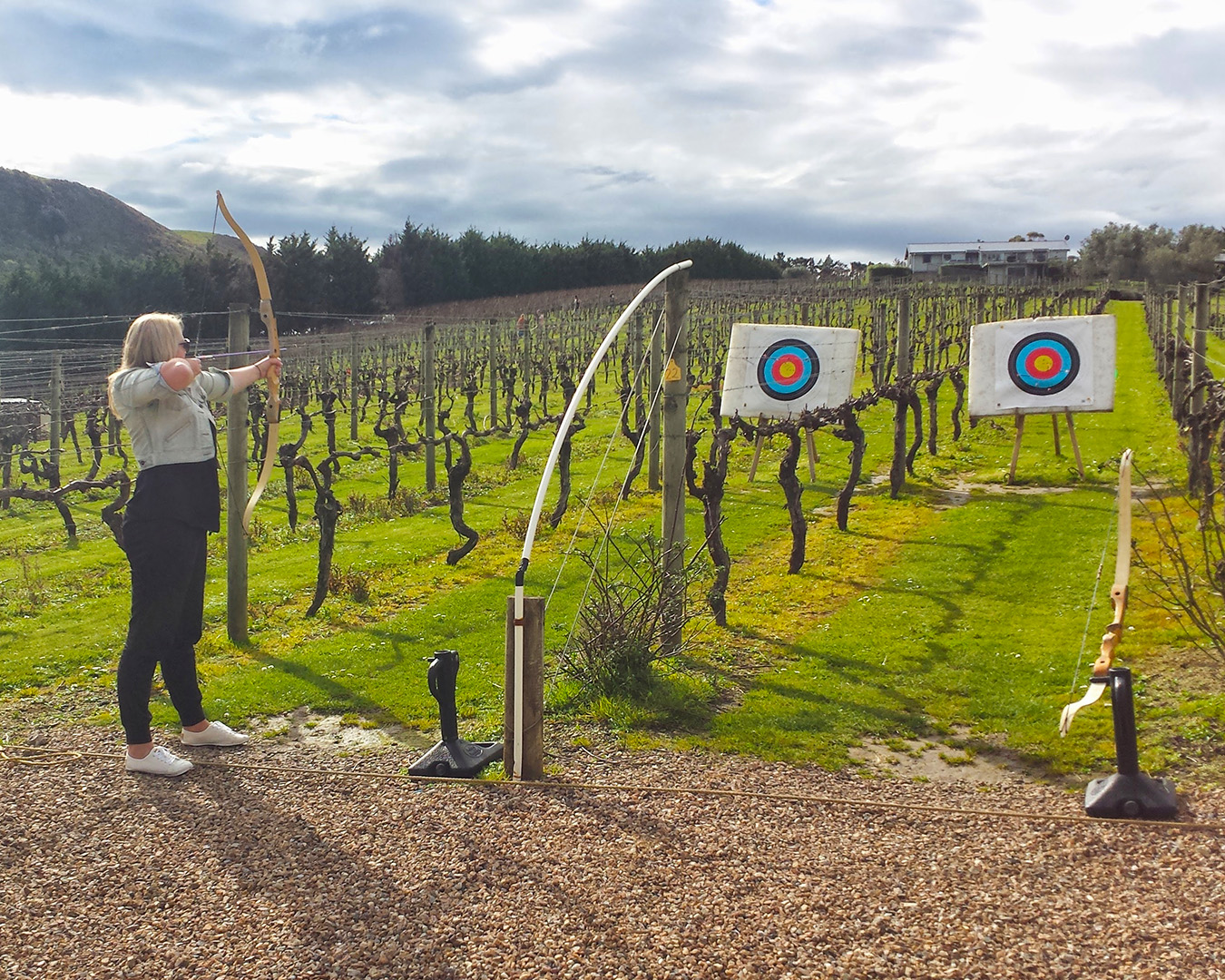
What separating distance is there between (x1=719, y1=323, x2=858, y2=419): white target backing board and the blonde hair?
10.5 meters

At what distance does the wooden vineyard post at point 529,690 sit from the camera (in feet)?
15.6

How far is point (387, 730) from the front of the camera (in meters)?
6.16

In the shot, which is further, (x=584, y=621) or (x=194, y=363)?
(x=584, y=621)

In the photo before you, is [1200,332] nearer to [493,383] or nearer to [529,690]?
[529,690]

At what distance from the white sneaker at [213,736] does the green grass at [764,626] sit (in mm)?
787

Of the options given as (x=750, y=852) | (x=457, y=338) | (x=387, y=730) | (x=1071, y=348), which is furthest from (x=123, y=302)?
(x=750, y=852)

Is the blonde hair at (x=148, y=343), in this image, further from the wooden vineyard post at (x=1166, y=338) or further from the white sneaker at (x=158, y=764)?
the wooden vineyard post at (x=1166, y=338)

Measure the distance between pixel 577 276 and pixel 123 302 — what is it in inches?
1094

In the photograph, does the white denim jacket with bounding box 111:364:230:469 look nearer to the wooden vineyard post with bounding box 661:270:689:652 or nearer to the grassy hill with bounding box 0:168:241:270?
the wooden vineyard post with bounding box 661:270:689:652

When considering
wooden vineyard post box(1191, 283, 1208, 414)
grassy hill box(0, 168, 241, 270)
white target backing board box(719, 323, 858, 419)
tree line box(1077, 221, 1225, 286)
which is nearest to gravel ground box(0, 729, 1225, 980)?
wooden vineyard post box(1191, 283, 1208, 414)

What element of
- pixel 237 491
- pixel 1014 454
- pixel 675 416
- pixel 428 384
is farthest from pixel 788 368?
pixel 237 491

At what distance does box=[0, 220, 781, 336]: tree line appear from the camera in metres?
40.5

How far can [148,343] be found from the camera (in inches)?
191

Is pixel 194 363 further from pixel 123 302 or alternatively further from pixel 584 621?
pixel 123 302
